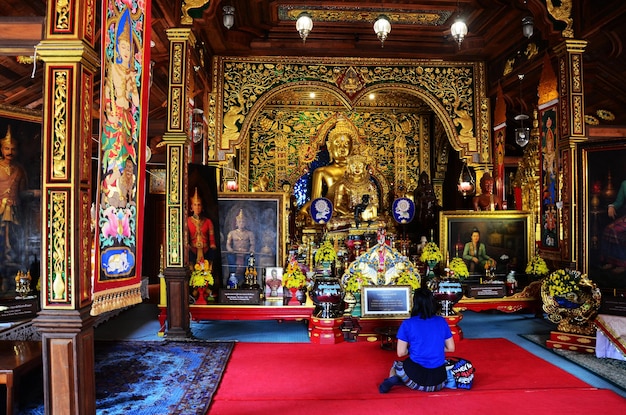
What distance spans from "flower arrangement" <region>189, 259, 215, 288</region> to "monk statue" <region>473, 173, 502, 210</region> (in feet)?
14.4

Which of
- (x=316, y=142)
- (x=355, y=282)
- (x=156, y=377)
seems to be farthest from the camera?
(x=316, y=142)

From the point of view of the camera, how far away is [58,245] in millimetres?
2615

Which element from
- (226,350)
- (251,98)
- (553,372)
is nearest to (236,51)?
Answer: (251,98)

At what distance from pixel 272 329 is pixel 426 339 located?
9.55 ft

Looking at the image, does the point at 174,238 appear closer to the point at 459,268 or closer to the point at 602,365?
the point at 459,268

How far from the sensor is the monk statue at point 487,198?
24.7 ft

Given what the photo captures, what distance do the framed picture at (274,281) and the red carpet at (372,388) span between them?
1.24 metres

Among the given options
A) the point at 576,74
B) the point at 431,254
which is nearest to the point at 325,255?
the point at 431,254

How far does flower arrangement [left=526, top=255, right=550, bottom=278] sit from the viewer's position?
648 cm

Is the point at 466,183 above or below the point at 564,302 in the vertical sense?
above

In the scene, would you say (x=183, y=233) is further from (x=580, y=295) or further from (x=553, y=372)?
(x=580, y=295)

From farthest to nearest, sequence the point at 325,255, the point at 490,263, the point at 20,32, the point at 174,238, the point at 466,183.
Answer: the point at 466,183 → the point at 490,263 → the point at 325,255 → the point at 174,238 → the point at 20,32

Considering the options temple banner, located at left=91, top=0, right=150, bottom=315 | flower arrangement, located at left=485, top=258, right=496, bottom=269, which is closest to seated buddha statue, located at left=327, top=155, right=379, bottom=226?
flower arrangement, located at left=485, top=258, right=496, bottom=269

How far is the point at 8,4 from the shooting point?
5164 mm
